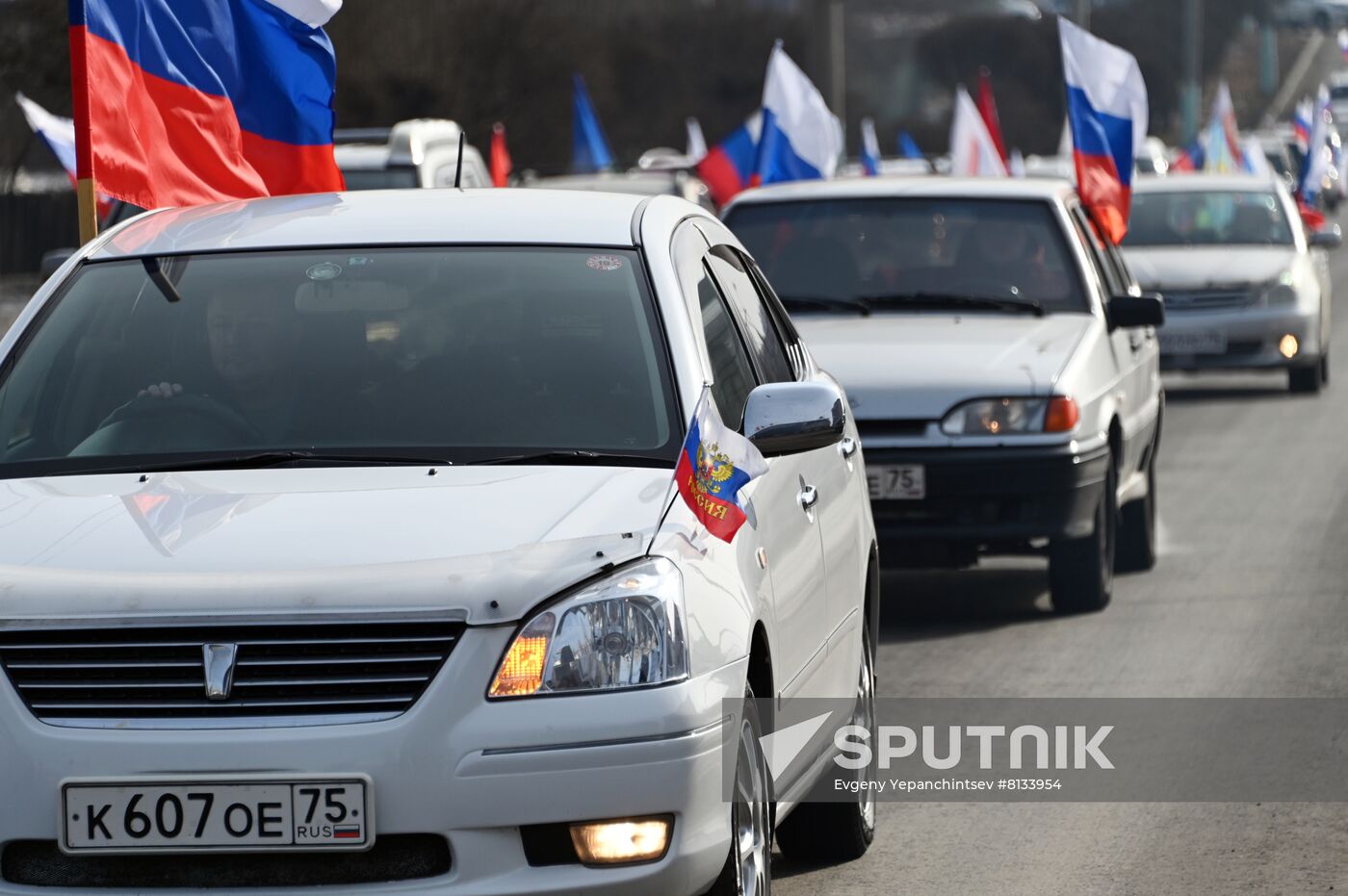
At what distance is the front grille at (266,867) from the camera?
4.13 metres

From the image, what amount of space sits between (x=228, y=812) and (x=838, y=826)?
227cm

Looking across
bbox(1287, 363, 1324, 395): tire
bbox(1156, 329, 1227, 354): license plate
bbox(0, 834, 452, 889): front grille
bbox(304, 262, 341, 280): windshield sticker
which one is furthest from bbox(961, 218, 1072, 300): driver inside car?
bbox(1287, 363, 1324, 395): tire

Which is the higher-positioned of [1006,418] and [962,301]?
[962,301]

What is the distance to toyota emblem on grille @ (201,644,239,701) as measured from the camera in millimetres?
4094

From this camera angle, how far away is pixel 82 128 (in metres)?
7.39

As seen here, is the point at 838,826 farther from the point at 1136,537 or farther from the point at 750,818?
the point at 1136,537

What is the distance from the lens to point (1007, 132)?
75875 millimetres

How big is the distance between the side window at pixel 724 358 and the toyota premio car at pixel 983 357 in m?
3.89

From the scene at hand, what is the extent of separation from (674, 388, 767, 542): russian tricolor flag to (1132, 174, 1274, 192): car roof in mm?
15702

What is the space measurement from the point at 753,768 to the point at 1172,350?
14874mm

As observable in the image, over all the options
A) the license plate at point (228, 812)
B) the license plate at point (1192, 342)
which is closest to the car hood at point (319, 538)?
the license plate at point (228, 812)

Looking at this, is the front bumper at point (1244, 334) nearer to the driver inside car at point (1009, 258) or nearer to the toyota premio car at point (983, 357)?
the toyota premio car at point (983, 357)

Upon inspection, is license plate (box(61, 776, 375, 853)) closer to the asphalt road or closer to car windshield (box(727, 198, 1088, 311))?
the asphalt road

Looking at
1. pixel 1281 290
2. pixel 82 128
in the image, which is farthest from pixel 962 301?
pixel 1281 290
